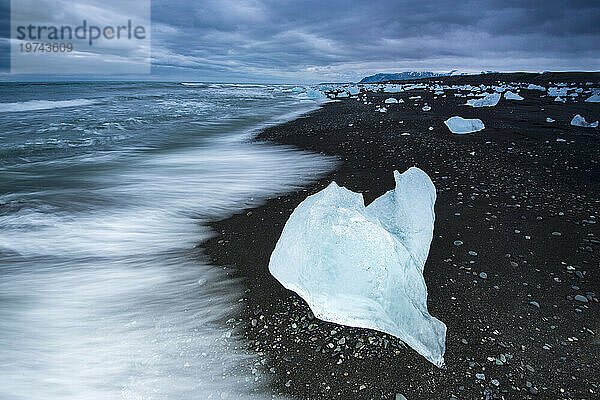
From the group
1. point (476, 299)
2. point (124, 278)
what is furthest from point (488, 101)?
point (124, 278)

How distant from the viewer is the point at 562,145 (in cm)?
665

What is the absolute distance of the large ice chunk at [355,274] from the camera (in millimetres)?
2016

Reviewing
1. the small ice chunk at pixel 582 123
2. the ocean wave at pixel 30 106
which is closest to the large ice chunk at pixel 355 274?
the small ice chunk at pixel 582 123

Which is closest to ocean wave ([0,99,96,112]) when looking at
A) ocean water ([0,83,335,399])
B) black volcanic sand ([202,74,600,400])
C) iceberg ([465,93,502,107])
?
ocean water ([0,83,335,399])

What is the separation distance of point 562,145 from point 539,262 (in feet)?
17.0

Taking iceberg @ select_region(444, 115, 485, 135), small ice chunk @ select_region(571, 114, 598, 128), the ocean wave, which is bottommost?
iceberg @ select_region(444, 115, 485, 135)

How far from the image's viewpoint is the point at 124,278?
10.4 feet

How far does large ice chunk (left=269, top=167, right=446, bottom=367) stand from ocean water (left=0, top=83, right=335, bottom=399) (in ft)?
1.93

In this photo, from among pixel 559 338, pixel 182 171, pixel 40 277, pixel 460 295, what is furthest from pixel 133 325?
pixel 182 171

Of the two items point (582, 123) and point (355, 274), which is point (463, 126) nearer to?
point (582, 123)

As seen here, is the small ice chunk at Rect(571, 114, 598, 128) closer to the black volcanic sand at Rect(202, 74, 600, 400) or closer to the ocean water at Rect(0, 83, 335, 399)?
the black volcanic sand at Rect(202, 74, 600, 400)

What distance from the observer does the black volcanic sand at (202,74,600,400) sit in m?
1.87

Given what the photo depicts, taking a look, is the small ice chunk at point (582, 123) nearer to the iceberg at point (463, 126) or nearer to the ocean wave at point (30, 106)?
the iceberg at point (463, 126)

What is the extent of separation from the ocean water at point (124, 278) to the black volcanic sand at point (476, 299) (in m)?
0.26
